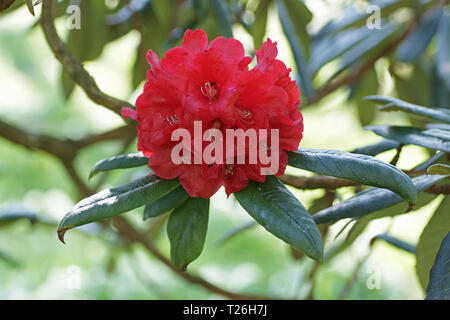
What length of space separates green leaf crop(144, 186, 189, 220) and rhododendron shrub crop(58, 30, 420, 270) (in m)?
0.02

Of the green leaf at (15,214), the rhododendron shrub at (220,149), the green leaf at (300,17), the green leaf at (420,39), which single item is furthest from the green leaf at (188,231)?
the green leaf at (420,39)

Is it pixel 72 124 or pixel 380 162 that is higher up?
pixel 72 124

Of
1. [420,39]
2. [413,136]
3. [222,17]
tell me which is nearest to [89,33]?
[222,17]

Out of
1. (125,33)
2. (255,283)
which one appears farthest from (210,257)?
(125,33)

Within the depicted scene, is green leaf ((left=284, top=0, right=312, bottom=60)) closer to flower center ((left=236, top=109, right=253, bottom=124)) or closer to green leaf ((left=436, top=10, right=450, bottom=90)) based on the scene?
green leaf ((left=436, top=10, right=450, bottom=90))

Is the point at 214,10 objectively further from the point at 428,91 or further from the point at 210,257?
the point at 210,257

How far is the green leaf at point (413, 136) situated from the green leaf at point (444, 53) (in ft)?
2.68

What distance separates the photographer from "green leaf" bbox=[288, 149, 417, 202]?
0.70 meters

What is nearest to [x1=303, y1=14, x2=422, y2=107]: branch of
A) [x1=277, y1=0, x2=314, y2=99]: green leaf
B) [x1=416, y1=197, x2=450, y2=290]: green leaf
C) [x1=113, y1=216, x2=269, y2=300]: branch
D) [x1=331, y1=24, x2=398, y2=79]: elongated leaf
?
[x1=331, y1=24, x2=398, y2=79]: elongated leaf

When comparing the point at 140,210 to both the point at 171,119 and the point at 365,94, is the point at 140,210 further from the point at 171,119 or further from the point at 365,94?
the point at 171,119

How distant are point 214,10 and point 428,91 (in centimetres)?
101

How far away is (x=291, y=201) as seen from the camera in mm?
723

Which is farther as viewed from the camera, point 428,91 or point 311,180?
point 428,91

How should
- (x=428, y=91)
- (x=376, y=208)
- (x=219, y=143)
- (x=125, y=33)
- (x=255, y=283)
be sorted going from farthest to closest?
(x=255, y=283) → (x=428, y=91) → (x=125, y=33) → (x=376, y=208) → (x=219, y=143)
